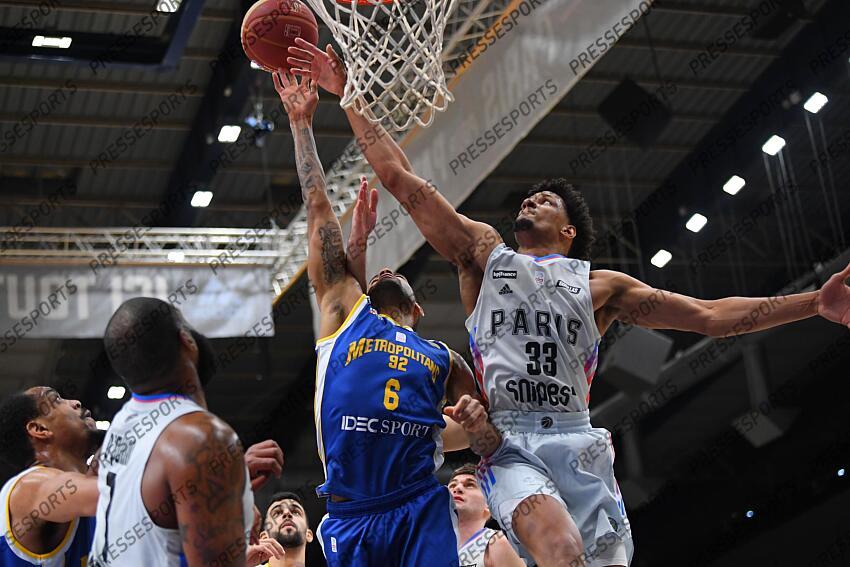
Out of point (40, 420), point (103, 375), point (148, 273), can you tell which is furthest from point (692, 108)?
point (40, 420)

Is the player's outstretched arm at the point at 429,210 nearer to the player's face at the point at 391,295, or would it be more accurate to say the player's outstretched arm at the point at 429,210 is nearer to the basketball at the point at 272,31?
the player's face at the point at 391,295

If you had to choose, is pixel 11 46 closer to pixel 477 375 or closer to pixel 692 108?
pixel 477 375

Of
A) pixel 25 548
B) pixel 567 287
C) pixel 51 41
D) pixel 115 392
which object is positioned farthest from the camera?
pixel 115 392

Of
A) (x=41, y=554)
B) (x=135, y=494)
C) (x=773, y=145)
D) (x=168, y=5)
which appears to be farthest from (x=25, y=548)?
(x=773, y=145)

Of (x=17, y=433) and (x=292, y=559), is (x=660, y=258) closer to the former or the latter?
(x=292, y=559)

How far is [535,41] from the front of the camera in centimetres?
849

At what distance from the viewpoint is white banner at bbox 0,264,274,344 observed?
42.7ft

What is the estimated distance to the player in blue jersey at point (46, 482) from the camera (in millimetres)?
4234

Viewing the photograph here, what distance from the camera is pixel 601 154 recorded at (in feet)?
57.8

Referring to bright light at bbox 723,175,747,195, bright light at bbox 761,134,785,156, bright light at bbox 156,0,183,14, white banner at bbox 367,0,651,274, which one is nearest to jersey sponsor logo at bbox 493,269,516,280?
white banner at bbox 367,0,651,274

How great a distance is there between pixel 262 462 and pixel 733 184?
1410 centimetres

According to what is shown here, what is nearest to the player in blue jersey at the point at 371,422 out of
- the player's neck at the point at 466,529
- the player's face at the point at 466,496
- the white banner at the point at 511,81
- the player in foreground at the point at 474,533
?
the player in foreground at the point at 474,533

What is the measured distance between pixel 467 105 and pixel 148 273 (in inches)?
229

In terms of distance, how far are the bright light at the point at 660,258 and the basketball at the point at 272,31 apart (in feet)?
42.9
